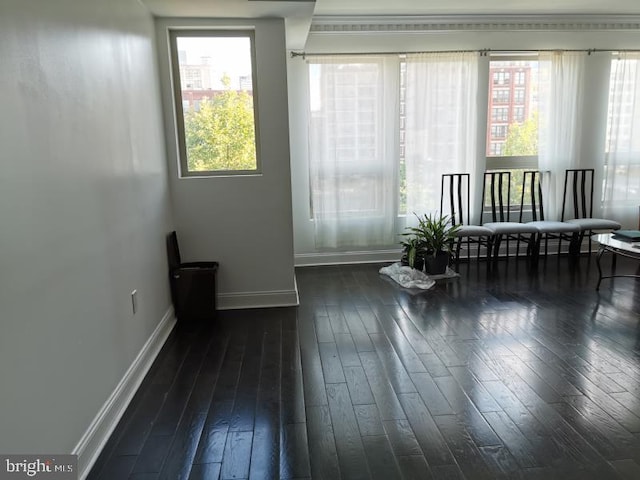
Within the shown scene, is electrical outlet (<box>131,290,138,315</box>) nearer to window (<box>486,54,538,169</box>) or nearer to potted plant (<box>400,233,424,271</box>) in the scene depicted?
potted plant (<box>400,233,424,271</box>)

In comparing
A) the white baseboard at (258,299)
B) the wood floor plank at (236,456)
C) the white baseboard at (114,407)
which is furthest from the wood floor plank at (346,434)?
the white baseboard at (258,299)

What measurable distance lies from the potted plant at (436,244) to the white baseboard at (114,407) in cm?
272

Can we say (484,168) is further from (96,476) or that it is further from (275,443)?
(96,476)

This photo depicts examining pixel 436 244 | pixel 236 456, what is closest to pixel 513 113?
pixel 436 244

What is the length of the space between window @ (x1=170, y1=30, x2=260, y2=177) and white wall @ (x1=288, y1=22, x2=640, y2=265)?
49.6 inches

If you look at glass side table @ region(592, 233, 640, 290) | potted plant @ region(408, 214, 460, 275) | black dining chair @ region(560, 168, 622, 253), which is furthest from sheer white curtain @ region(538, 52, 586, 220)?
potted plant @ region(408, 214, 460, 275)

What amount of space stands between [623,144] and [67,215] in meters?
5.88

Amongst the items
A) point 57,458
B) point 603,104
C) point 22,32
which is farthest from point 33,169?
point 603,104

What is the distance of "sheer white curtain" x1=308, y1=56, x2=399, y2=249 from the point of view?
4953 mm

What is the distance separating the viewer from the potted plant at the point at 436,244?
474 cm

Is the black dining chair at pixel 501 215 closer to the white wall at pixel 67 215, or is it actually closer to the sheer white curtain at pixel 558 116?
the sheer white curtain at pixel 558 116

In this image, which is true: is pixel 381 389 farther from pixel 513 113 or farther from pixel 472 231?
pixel 513 113

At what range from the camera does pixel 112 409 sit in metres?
2.31

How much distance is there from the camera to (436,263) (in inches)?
187
